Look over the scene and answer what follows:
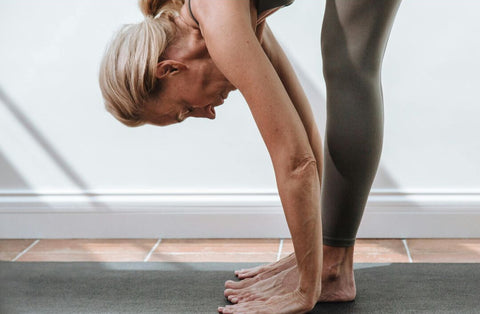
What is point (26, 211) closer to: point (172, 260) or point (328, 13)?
point (172, 260)

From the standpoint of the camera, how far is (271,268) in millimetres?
1723

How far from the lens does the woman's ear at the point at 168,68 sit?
1360 millimetres

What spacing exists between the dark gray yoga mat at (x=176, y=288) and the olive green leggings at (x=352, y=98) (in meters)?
0.21

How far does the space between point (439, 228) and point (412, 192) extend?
14 cm

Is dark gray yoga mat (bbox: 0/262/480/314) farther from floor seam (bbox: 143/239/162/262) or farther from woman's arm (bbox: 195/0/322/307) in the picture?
woman's arm (bbox: 195/0/322/307)

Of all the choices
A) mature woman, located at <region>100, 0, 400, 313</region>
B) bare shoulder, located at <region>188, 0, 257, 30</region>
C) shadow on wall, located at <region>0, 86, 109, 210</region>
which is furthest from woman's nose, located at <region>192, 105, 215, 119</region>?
shadow on wall, located at <region>0, 86, 109, 210</region>

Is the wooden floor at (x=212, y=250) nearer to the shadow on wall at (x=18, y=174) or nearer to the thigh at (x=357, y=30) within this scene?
the shadow on wall at (x=18, y=174)

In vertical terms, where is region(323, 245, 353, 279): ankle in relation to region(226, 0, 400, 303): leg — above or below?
below

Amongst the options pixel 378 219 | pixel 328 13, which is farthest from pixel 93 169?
pixel 328 13

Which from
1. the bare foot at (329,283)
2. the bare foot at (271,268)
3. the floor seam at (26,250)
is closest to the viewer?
the bare foot at (329,283)

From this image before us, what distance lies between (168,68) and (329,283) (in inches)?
23.5

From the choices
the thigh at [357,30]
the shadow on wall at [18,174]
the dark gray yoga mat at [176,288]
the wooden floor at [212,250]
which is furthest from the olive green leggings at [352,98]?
the shadow on wall at [18,174]

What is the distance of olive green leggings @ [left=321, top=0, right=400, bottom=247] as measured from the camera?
1466 millimetres

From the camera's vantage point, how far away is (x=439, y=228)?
2.15m
